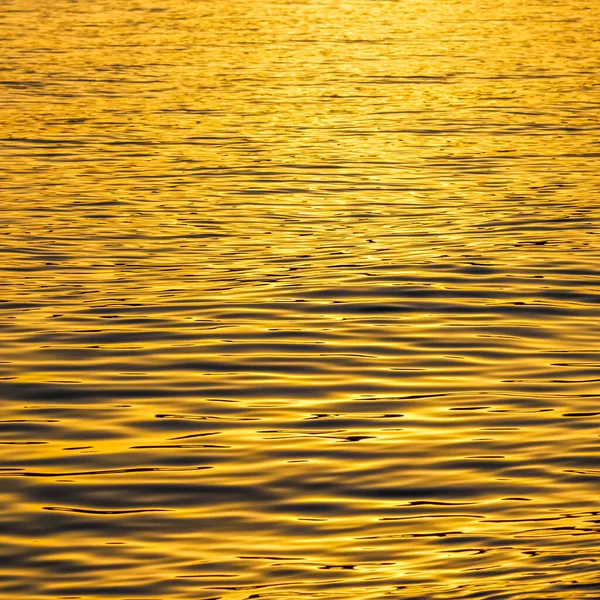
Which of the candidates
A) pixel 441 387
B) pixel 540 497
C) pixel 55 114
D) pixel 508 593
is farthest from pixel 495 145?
pixel 508 593

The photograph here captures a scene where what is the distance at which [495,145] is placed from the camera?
2261cm

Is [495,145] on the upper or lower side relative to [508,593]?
lower

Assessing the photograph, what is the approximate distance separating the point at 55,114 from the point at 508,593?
66.9ft

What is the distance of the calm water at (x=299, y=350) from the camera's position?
7617 mm

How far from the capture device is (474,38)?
39.4m

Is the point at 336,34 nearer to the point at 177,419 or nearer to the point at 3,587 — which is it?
the point at 177,419

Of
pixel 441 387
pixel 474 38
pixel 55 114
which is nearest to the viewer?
pixel 441 387

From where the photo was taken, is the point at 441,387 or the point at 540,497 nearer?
the point at 540,497

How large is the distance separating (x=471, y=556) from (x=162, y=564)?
1742 millimetres

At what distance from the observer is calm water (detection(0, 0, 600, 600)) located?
7617mm

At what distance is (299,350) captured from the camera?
1153cm

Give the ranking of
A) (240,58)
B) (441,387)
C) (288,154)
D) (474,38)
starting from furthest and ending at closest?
(474,38), (240,58), (288,154), (441,387)

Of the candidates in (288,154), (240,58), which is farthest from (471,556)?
(240,58)

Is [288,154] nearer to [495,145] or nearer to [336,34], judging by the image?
[495,145]
